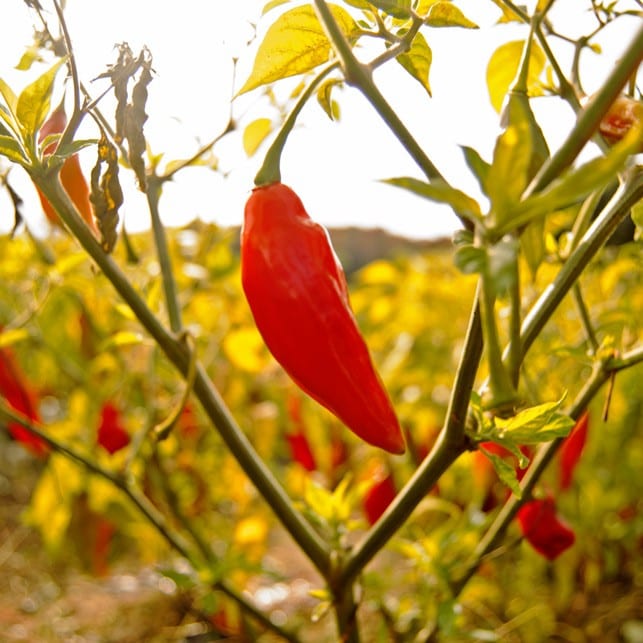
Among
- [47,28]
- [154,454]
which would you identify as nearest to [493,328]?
[47,28]

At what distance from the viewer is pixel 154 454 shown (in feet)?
3.51

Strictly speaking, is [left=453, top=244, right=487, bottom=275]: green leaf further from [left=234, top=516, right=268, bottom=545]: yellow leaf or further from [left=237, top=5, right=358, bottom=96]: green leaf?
[left=234, top=516, right=268, bottom=545]: yellow leaf

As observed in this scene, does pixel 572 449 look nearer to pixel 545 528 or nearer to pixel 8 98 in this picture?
pixel 545 528

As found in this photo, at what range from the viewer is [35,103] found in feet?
1.56

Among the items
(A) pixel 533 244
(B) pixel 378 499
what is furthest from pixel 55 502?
(A) pixel 533 244

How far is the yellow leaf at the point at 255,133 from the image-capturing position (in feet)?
2.48

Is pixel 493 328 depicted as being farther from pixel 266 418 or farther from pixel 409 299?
pixel 409 299

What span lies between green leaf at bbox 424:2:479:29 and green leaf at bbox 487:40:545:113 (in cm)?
18

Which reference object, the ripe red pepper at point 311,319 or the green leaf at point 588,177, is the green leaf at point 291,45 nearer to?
the ripe red pepper at point 311,319

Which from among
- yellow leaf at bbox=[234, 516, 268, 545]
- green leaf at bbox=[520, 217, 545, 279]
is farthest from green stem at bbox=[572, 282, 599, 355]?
yellow leaf at bbox=[234, 516, 268, 545]

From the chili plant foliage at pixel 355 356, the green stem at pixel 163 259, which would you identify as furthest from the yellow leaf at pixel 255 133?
the green stem at pixel 163 259

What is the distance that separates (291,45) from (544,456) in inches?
15.0

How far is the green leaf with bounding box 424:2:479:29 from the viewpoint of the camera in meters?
0.48

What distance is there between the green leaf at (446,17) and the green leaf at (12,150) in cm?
25
